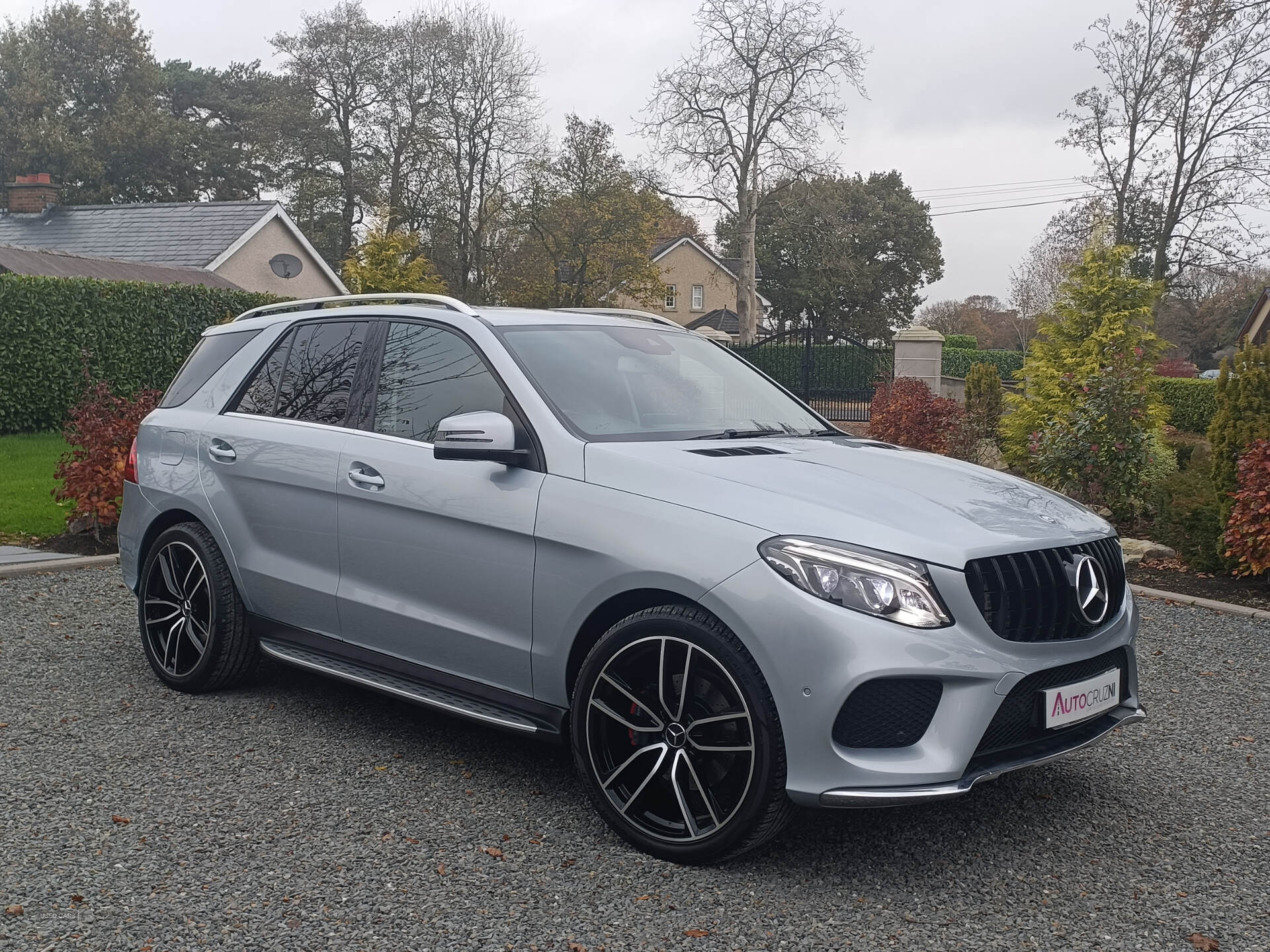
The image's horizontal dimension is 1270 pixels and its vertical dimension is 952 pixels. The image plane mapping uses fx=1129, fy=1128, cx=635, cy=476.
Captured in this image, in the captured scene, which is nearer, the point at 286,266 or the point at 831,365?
the point at 831,365

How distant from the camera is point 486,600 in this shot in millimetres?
4090

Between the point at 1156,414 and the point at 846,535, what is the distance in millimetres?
10082

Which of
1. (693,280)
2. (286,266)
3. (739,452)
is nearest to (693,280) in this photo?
(693,280)

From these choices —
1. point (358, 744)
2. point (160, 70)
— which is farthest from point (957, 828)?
point (160, 70)

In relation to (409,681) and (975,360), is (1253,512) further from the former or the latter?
(975,360)

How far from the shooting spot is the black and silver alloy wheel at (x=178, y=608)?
5.34 m

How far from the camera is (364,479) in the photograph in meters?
4.54

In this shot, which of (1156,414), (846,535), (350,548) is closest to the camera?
(846,535)

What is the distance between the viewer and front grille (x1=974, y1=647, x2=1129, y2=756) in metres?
3.36

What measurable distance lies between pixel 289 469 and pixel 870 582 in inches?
107

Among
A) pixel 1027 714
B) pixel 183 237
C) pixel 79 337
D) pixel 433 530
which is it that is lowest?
pixel 1027 714

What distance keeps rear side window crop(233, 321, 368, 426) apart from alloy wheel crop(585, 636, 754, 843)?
194 centimetres

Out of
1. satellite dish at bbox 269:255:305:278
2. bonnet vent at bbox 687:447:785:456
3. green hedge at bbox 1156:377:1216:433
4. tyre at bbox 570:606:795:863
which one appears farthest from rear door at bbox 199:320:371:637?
satellite dish at bbox 269:255:305:278

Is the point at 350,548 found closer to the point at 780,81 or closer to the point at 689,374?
the point at 689,374
